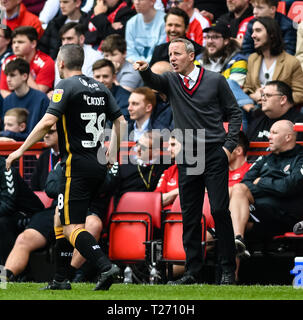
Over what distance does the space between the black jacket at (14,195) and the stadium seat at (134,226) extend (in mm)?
1049

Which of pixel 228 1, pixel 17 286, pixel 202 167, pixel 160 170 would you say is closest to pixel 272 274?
pixel 160 170

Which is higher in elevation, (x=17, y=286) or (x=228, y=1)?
(x=228, y=1)

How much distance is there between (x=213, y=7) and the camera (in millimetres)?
14844

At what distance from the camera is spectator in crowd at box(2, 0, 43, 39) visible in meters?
15.8

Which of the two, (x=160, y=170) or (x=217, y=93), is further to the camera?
(x=160, y=170)

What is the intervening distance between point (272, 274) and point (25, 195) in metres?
3.21

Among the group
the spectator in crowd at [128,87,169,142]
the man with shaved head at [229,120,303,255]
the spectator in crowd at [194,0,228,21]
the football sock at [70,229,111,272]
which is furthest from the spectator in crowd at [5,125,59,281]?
the spectator in crowd at [194,0,228,21]

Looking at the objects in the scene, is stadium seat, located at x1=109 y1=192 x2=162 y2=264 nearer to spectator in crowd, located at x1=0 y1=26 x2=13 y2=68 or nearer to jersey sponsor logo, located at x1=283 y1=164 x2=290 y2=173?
jersey sponsor logo, located at x1=283 y1=164 x2=290 y2=173

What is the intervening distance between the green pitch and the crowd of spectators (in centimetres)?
134

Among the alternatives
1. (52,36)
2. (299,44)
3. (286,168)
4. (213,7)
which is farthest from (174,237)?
(52,36)

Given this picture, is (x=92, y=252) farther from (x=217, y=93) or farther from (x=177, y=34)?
(x=177, y=34)

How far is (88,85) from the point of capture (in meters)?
7.98

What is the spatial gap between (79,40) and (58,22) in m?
1.55
